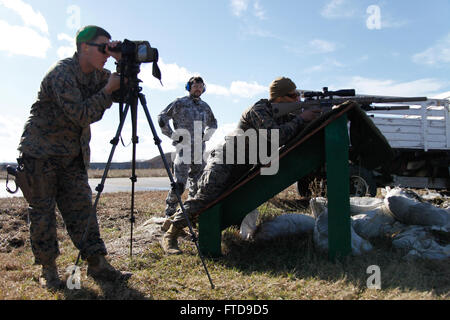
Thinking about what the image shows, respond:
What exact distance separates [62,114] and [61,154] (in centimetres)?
30

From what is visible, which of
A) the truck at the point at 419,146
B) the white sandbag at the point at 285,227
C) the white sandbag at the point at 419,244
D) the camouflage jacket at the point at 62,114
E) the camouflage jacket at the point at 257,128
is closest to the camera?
the camouflage jacket at the point at 62,114

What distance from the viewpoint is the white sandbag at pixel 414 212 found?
351 cm

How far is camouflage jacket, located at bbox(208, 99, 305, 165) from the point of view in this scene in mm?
3371

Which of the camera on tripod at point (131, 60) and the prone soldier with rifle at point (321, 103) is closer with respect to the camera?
the camera on tripod at point (131, 60)

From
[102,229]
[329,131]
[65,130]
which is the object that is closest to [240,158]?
[329,131]

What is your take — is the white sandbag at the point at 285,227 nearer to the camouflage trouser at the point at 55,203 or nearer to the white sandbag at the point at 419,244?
the white sandbag at the point at 419,244

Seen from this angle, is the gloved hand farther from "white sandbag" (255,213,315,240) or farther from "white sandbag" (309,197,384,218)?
"white sandbag" (309,197,384,218)

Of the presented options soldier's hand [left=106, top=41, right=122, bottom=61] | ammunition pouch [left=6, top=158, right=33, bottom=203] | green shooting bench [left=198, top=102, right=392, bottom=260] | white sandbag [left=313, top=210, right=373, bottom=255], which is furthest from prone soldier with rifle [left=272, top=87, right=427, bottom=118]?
ammunition pouch [left=6, top=158, right=33, bottom=203]

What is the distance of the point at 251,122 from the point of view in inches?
138

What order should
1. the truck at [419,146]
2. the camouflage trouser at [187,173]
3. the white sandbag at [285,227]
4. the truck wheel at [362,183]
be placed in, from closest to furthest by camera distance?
the white sandbag at [285,227] → the camouflage trouser at [187,173] → the truck wheel at [362,183] → the truck at [419,146]

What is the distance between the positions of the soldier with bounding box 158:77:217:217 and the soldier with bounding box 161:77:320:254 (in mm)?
1358

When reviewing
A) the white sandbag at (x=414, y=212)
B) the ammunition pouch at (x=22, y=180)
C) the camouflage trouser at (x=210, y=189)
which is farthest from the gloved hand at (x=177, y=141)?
the white sandbag at (x=414, y=212)

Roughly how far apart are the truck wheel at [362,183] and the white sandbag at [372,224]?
2.35 metres

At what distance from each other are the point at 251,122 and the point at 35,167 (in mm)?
1892
